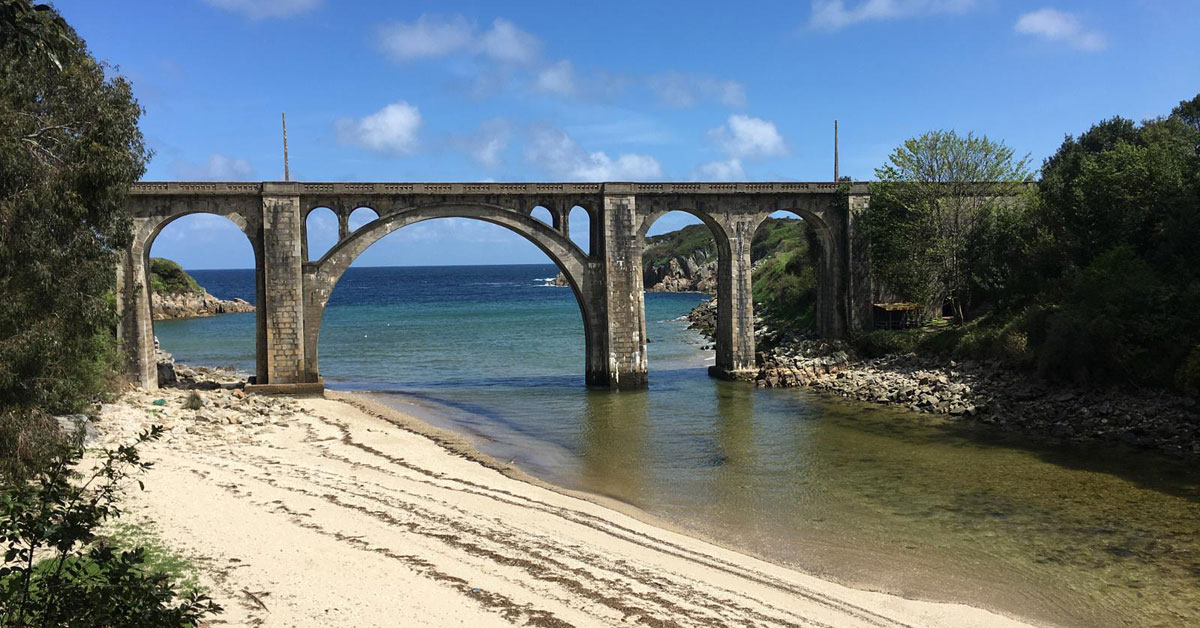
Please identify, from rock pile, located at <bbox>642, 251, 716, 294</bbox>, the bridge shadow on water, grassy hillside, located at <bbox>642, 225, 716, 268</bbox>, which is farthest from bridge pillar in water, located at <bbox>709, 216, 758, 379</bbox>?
grassy hillside, located at <bbox>642, 225, 716, 268</bbox>

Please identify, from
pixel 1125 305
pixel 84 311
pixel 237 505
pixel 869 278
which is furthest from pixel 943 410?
pixel 84 311

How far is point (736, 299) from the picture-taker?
4162 cm

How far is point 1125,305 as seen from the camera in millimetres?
28094

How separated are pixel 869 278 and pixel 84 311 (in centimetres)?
3608

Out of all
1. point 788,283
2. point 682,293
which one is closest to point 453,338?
point 788,283

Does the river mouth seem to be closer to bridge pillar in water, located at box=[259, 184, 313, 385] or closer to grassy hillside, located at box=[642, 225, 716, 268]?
bridge pillar in water, located at box=[259, 184, 313, 385]

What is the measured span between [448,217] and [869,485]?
78.5 feet

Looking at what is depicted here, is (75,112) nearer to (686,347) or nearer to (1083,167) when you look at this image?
(1083,167)

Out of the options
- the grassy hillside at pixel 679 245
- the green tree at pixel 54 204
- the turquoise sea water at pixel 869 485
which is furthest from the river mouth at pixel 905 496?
the grassy hillside at pixel 679 245

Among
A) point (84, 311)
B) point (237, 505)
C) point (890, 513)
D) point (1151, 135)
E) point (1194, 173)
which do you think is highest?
point (1151, 135)

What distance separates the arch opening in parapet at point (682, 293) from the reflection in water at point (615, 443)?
8.44 metres

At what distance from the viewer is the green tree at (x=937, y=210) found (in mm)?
39969

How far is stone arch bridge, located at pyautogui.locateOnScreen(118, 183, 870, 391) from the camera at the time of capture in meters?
35.8

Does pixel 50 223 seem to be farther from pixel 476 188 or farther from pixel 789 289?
pixel 789 289
